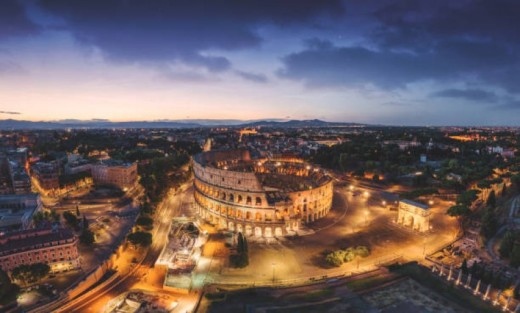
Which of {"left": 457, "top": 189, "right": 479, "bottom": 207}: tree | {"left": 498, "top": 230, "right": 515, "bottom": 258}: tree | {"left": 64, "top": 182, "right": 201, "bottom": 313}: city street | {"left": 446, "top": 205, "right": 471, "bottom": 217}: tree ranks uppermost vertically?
{"left": 457, "top": 189, "right": 479, "bottom": 207}: tree

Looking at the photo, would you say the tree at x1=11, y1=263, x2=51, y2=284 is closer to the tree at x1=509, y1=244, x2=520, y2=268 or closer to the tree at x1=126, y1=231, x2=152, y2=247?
the tree at x1=126, y1=231, x2=152, y2=247

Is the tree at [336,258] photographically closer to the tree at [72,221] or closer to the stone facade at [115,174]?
the tree at [72,221]

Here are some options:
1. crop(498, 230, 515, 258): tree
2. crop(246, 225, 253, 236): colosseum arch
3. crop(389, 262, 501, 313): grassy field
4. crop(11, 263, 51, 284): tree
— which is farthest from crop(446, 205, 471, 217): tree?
crop(11, 263, 51, 284): tree

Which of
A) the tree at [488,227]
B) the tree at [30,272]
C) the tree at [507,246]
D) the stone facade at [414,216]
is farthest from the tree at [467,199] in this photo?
the tree at [30,272]

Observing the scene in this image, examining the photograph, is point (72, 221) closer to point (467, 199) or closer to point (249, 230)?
point (249, 230)

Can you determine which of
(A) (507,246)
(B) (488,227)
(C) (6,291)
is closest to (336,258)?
(A) (507,246)

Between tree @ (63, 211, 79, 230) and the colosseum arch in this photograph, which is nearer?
the colosseum arch

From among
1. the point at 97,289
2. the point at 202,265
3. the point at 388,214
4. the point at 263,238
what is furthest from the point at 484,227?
the point at 97,289

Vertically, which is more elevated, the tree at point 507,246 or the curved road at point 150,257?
the tree at point 507,246
